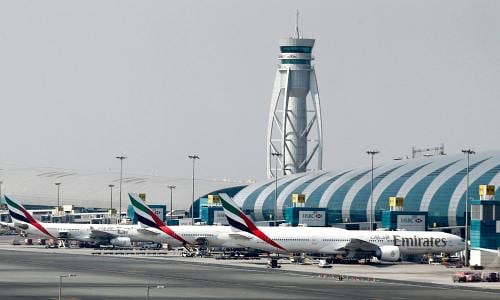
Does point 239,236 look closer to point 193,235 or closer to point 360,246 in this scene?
point 360,246

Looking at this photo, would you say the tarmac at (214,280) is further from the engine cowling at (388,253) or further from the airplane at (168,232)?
the airplane at (168,232)

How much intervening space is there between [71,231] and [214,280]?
247 feet

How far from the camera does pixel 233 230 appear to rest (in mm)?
146375

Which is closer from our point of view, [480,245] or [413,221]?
[480,245]

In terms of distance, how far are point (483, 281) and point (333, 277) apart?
552 inches

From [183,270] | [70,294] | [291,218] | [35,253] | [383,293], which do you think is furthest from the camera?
[291,218]

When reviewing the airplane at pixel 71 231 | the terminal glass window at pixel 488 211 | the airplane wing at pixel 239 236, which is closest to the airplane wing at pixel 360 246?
the airplane wing at pixel 239 236

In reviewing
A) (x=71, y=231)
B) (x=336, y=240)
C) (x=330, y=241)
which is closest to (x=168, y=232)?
(x=330, y=241)

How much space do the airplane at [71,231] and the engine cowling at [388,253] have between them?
44343 mm

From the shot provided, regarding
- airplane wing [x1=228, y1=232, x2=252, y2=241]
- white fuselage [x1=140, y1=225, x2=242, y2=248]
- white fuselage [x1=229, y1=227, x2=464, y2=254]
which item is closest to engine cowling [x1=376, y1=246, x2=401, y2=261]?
white fuselage [x1=229, y1=227, x2=464, y2=254]

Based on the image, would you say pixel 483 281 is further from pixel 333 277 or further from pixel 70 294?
pixel 70 294

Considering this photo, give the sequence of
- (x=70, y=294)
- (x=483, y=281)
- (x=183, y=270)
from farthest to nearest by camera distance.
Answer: (x=183, y=270), (x=483, y=281), (x=70, y=294)

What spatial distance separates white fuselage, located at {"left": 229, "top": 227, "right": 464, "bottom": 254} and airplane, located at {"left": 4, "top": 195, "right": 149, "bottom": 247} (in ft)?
124

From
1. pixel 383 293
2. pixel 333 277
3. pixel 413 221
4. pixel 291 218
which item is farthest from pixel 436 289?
pixel 291 218
